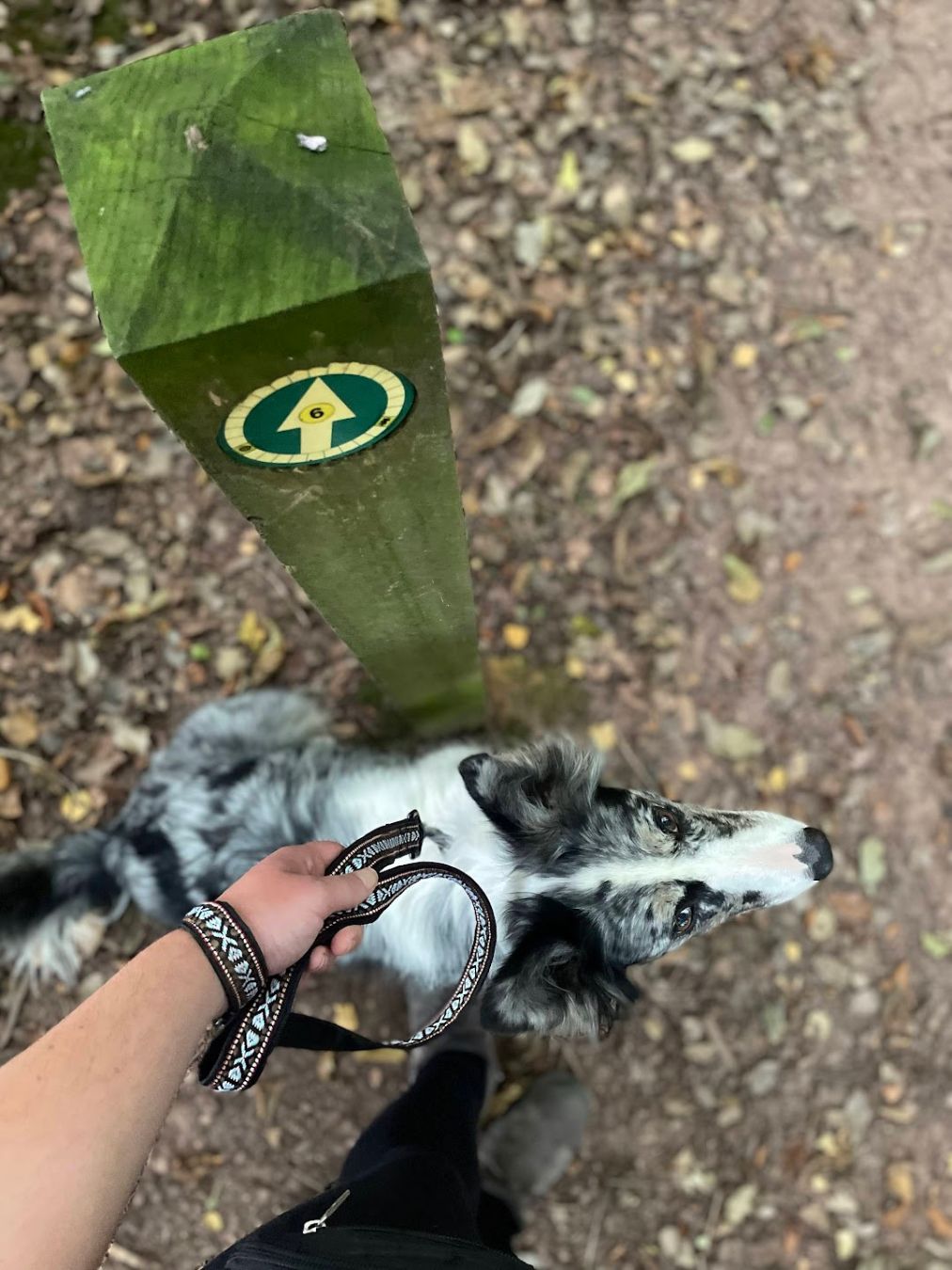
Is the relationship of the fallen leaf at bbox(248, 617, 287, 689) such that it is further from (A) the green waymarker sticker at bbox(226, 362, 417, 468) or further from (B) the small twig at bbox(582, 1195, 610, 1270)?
(B) the small twig at bbox(582, 1195, 610, 1270)

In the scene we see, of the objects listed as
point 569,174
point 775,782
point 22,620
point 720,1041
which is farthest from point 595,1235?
point 569,174

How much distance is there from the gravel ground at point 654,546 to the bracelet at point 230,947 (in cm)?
196

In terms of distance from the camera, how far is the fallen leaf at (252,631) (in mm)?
3564

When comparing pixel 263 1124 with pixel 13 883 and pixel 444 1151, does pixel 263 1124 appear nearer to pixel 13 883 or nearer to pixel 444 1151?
pixel 444 1151

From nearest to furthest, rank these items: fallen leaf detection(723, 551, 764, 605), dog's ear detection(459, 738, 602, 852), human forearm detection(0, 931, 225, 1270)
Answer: human forearm detection(0, 931, 225, 1270), dog's ear detection(459, 738, 602, 852), fallen leaf detection(723, 551, 764, 605)

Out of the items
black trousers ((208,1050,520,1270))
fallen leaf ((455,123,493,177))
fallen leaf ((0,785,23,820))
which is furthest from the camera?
fallen leaf ((455,123,493,177))

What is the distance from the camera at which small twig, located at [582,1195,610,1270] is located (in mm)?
3250

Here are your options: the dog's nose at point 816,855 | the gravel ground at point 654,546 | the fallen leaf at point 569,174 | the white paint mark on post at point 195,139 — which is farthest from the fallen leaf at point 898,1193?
the fallen leaf at point 569,174

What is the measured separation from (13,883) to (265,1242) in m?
1.71

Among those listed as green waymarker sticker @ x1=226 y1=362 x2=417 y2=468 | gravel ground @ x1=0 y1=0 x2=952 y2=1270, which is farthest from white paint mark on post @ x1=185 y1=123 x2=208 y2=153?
gravel ground @ x1=0 y1=0 x2=952 y2=1270

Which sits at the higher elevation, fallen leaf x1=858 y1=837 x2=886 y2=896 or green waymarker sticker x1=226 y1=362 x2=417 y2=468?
green waymarker sticker x1=226 y1=362 x2=417 y2=468

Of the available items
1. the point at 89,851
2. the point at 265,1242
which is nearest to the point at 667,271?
the point at 89,851

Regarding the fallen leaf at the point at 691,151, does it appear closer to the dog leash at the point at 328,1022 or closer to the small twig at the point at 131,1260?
the dog leash at the point at 328,1022

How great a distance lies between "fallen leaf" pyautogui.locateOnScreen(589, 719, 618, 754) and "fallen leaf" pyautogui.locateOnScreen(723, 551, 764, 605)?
0.79m
